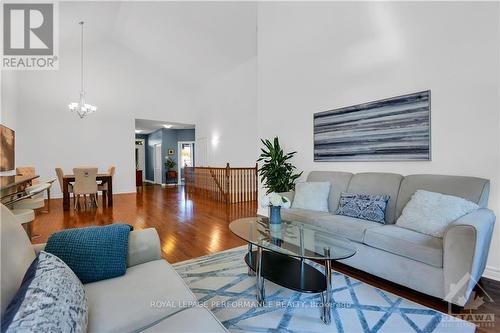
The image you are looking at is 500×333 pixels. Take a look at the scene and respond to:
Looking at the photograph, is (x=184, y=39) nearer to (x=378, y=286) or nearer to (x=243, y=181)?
(x=243, y=181)

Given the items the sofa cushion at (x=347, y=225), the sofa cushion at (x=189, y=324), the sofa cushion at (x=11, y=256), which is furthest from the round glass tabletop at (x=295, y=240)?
the sofa cushion at (x=11, y=256)

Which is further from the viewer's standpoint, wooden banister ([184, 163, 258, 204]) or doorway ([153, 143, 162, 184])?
doorway ([153, 143, 162, 184])

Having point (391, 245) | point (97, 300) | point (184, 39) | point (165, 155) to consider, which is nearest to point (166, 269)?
point (97, 300)

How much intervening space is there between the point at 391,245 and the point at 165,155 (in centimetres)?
1016

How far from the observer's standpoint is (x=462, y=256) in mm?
1707

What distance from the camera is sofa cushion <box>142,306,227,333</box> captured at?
0.97 metres

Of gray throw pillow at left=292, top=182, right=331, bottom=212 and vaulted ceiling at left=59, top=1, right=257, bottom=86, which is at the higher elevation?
vaulted ceiling at left=59, top=1, right=257, bottom=86

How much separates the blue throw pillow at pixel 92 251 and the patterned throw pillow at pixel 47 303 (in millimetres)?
288

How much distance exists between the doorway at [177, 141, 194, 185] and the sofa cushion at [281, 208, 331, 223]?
8.62 meters

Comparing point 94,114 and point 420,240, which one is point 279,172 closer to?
point 420,240

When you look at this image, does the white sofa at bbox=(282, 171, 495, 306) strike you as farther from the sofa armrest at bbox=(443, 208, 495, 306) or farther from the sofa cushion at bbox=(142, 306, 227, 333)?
the sofa cushion at bbox=(142, 306, 227, 333)

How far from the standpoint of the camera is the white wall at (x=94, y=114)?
6.68 m

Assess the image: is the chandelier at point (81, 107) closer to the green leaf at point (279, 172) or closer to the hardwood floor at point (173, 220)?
the hardwood floor at point (173, 220)

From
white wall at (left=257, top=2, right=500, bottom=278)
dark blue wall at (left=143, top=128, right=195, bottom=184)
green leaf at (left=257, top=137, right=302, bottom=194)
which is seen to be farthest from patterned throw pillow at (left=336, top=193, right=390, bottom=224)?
dark blue wall at (left=143, top=128, right=195, bottom=184)
